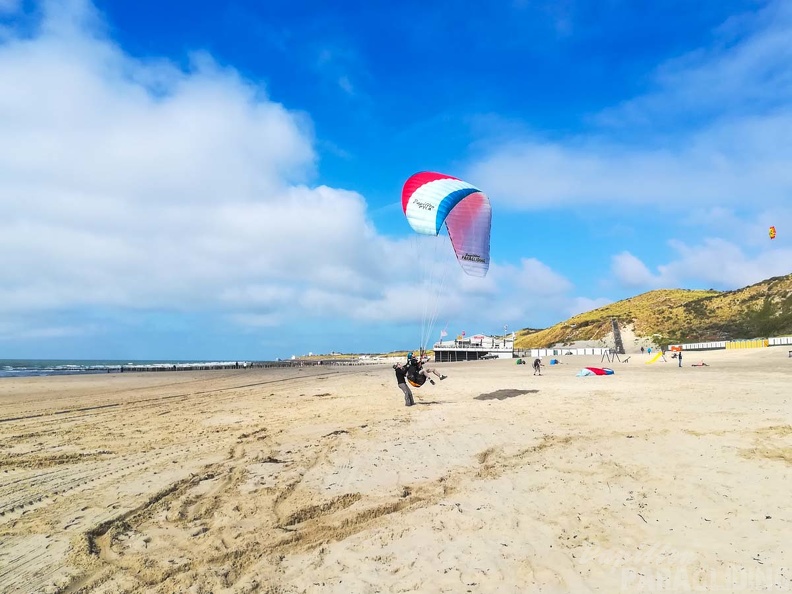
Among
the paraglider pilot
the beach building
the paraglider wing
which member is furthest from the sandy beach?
the beach building

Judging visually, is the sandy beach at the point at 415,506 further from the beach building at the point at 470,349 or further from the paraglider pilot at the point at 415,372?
the beach building at the point at 470,349

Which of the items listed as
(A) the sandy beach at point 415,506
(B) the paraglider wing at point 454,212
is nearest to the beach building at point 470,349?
(B) the paraglider wing at point 454,212

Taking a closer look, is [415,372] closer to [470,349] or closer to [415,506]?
[415,506]

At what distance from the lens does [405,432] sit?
31.0 ft

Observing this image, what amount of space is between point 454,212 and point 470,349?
149 feet

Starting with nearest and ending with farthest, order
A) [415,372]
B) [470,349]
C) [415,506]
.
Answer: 1. [415,506]
2. [415,372]
3. [470,349]

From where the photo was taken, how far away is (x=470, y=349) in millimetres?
59656

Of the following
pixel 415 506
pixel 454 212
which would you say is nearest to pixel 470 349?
pixel 454 212

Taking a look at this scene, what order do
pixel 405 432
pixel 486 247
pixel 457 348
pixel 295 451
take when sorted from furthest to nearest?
pixel 457 348
pixel 486 247
pixel 405 432
pixel 295 451

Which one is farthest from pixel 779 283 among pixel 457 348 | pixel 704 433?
pixel 704 433

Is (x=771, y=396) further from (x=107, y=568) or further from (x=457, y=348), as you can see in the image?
(x=457, y=348)

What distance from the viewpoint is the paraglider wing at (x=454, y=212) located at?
15.5 meters

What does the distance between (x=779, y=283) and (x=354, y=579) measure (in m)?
67.3

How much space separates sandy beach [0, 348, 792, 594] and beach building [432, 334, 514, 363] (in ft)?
160
